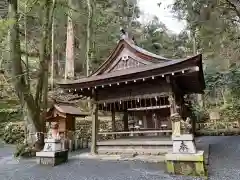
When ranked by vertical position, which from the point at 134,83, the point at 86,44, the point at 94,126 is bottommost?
the point at 94,126

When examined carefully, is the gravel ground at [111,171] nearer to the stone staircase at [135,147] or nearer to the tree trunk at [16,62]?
the stone staircase at [135,147]

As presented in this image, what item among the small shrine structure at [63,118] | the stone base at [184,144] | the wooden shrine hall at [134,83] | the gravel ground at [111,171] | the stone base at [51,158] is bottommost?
the gravel ground at [111,171]

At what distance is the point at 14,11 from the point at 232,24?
48.0 feet

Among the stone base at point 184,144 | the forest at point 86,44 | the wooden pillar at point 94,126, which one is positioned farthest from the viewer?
the forest at point 86,44

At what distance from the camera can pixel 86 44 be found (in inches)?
838

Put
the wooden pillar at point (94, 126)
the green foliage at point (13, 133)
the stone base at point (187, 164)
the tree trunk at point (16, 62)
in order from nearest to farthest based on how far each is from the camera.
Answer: the stone base at point (187, 164), the wooden pillar at point (94, 126), the tree trunk at point (16, 62), the green foliage at point (13, 133)

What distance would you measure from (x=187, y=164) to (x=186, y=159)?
0.43 feet

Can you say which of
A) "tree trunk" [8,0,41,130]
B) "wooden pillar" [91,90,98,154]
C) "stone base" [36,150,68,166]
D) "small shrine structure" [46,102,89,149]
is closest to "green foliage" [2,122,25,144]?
"small shrine structure" [46,102,89,149]

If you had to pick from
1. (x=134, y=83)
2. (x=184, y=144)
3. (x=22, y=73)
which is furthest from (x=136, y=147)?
(x=22, y=73)

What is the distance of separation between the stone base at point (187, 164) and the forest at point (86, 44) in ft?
20.1

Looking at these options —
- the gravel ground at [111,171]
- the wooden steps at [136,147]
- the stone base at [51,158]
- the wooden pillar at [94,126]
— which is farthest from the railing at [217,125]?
the stone base at [51,158]

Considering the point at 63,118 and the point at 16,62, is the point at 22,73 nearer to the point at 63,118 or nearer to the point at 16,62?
the point at 16,62

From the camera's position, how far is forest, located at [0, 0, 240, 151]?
9398mm

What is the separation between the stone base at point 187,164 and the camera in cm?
491
